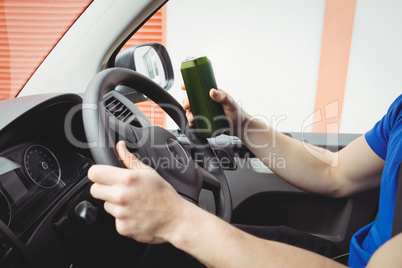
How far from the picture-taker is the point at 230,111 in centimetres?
85

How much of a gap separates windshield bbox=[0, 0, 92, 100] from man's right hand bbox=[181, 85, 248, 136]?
0.47 metres

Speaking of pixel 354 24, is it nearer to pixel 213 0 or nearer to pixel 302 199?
pixel 213 0

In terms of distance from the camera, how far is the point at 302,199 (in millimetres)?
1131

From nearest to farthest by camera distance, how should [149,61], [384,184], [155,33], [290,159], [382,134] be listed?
[384,184], [382,134], [290,159], [149,61], [155,33]

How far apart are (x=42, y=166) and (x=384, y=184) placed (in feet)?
2.39

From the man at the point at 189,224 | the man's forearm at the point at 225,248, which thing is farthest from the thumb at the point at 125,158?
the man's forearm at the point at 225,248

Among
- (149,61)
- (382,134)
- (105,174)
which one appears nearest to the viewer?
(105,174)

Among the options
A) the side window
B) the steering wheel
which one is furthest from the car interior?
the side window

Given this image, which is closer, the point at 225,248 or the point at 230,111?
the point at 225,248

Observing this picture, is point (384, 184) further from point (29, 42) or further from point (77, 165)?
point (29, 42)

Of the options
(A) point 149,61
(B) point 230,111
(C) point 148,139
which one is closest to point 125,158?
(C) point 148,139

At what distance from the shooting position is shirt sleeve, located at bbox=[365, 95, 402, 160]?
743 mm

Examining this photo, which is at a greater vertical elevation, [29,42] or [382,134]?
[29,42]

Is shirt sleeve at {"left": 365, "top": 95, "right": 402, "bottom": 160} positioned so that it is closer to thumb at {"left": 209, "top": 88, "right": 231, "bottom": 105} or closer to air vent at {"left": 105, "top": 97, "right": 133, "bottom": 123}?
thumb at {"left": 209, "top": 88, "right": 231, "bottom": 105}
